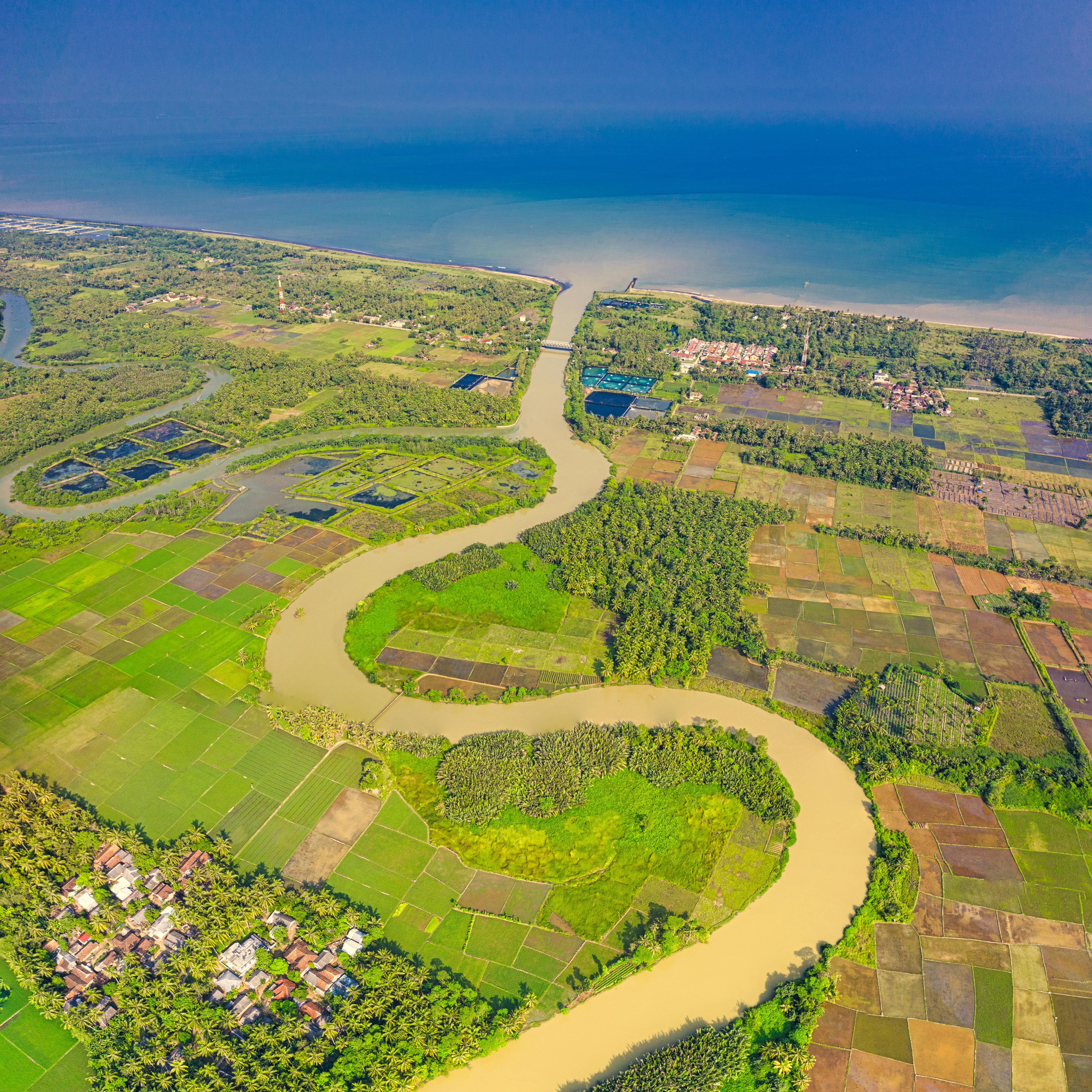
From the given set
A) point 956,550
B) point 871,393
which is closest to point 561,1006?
point 956,550

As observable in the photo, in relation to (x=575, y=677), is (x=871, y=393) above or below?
above

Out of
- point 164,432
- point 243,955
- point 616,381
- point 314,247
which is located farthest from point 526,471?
point 314,247

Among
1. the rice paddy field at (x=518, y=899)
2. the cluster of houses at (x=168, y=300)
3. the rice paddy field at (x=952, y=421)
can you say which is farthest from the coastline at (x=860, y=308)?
the rice paddy field at (x=518, y=899)

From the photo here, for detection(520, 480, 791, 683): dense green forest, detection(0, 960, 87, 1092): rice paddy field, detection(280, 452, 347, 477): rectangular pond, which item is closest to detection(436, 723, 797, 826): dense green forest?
detection(520, 480, 791, 683): dense green forest

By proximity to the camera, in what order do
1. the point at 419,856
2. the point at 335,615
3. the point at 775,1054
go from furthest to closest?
1. the point at 335,615
2. the point at 419,856
3. the point at 775,1054

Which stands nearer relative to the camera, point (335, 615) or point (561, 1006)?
point (561, 1006)

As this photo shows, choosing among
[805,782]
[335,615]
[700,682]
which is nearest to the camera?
[805,782]

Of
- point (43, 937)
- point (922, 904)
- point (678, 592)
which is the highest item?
point (678, 592)

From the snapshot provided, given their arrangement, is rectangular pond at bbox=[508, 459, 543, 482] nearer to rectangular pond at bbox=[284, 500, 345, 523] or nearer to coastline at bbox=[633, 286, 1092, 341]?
rectangular pond at bbox=[284, 500, 345, 523]

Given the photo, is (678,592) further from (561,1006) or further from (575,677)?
(561,1006)
